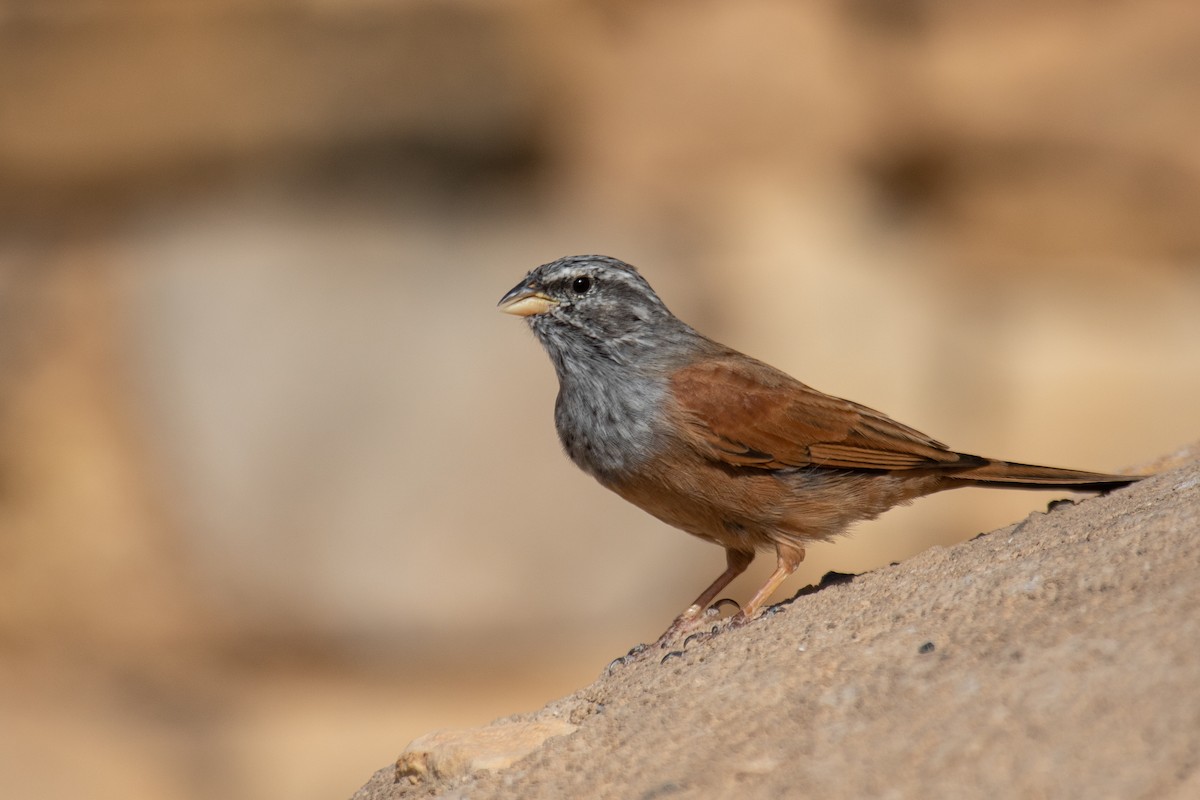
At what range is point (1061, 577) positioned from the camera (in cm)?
349

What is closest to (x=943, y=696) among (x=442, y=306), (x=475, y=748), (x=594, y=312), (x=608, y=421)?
(x=475, y=748)

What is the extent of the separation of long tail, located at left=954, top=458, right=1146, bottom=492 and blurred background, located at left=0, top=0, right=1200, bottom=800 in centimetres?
535

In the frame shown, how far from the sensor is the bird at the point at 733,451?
17.9ft

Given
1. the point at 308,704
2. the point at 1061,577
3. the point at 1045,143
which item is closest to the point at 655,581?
the point at 308,704

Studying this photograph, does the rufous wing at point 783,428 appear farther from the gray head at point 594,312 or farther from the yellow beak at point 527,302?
the yellow beak at point 527,302

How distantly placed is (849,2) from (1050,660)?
881 cm

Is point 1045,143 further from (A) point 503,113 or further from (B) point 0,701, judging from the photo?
(B) point 0,701

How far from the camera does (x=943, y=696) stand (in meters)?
3.09

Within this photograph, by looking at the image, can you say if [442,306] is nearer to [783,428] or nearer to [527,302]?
[527,302]

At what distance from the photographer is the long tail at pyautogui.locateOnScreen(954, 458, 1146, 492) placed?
519cm

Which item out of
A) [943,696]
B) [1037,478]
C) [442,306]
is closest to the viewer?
[943,696]

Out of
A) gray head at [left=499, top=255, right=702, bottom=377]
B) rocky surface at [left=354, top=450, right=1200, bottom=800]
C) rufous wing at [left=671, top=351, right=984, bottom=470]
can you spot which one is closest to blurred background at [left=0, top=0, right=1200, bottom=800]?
gray head at [left=499, top=255, right=702, bottom=377]

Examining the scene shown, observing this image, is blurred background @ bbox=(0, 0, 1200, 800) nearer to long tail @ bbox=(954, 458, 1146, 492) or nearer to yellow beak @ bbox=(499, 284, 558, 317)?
yellow beak @ bbox=(499, 284, 558, 317)

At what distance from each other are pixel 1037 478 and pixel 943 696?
245 cm
